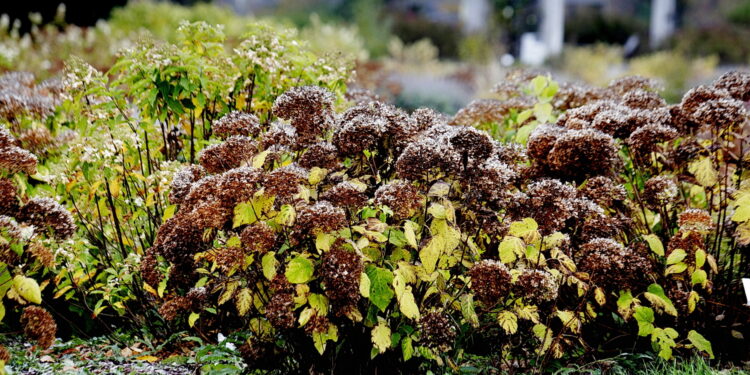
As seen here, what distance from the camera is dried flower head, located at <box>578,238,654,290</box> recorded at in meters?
2.16

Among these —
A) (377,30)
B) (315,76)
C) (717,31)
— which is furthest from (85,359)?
(717,31)

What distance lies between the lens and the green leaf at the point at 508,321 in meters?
2.13

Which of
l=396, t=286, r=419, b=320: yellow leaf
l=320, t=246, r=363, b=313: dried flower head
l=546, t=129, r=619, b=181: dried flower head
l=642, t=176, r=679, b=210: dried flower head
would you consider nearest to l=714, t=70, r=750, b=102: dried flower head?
l=642, t=176, r=679, b=210: dried flower head

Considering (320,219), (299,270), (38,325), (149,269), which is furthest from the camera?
(149,269)

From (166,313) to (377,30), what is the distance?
53.4 feet

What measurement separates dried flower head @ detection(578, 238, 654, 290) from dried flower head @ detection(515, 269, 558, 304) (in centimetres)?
18

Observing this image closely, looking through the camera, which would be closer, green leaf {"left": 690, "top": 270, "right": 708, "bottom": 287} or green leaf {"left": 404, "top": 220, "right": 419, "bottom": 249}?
green leaf {"left": 404, "top": 220, "right": 419, "bottom": 249}

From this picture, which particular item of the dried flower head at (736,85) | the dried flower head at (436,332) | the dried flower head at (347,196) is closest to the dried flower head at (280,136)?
the dried flower head at (347,196)

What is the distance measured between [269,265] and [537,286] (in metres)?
0.90

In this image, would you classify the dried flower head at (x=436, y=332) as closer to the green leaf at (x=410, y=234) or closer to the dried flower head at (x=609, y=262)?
the green leaf at (x=410, y=234)

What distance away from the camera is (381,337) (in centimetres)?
204

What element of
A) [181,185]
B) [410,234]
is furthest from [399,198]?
[181,185]

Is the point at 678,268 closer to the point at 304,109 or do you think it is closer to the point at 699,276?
the point at 699,276

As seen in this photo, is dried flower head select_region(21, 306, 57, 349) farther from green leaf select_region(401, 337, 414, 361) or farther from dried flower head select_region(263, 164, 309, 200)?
green leaf select_region(401, 337, 414, 361)
